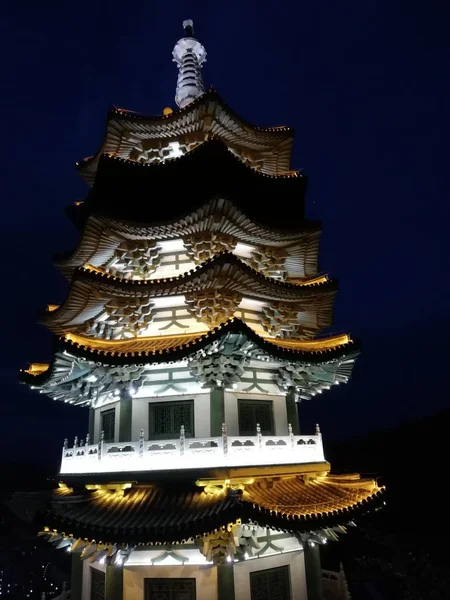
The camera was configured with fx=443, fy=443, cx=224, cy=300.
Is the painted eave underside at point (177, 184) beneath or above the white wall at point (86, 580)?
above

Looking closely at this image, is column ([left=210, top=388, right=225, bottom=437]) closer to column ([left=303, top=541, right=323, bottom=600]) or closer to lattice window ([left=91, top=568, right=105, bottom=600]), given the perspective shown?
column ([left=303, top=541, right=323, bottom=600])

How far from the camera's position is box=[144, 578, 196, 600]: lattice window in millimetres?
9789

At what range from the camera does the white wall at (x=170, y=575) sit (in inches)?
380

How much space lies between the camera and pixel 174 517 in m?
8.97

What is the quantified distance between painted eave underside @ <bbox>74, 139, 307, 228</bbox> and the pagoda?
48 mm

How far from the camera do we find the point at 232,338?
33.4 ft

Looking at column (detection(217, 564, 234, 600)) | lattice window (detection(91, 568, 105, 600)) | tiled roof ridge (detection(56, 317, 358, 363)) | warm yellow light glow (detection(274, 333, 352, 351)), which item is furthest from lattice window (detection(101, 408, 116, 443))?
warm yellow light glow (detection(274, 333, 352, 351))

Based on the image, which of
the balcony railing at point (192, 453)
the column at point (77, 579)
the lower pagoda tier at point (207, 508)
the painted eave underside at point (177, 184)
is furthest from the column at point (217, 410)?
the painted eave underside at point (177, 184)

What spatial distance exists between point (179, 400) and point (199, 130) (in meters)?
8.97

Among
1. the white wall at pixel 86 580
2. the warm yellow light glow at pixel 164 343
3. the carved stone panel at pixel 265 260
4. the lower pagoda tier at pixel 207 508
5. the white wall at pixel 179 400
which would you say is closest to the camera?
the lower pagoda tier at pixel 207 508

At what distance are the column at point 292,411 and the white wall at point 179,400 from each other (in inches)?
98.6

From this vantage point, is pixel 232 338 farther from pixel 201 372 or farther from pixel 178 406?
pixel 178 406

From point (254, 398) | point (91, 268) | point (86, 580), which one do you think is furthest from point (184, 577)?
point (91, 268)

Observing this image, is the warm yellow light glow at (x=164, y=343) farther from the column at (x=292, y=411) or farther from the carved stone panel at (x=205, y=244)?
the carved stone panel at (x=205, y=244)
